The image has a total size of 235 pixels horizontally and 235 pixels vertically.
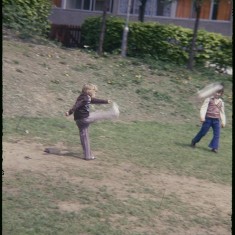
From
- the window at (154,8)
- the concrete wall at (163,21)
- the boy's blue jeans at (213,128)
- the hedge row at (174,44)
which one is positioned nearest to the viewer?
the boy's blue jeans at (213,128)

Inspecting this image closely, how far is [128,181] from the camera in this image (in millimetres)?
7039

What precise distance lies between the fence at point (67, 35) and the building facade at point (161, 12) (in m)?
3.67

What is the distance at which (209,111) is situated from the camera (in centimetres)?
997

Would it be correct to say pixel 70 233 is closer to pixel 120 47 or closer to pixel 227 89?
pixel 227 89

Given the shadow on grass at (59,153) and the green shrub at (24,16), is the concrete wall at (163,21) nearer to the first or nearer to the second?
the green shrub at (24,16)

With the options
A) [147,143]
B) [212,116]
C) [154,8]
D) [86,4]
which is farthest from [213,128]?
[86,4]

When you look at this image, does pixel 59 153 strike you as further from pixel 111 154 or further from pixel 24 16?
pixel 24 16

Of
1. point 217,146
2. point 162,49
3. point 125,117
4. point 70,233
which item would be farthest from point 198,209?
point 162,49

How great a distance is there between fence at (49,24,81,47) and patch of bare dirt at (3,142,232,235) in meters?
13.5

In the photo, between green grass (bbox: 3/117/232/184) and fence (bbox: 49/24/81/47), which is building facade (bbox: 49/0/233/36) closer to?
fence (bbox: 49/24/81/47)

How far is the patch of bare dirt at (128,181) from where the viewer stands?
6090mm

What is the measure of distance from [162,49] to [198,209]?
39.3 ft

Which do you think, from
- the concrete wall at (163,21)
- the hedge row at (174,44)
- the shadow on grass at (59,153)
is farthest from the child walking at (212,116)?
the concrete wall at (163,21)

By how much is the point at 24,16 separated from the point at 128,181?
36.3ft
